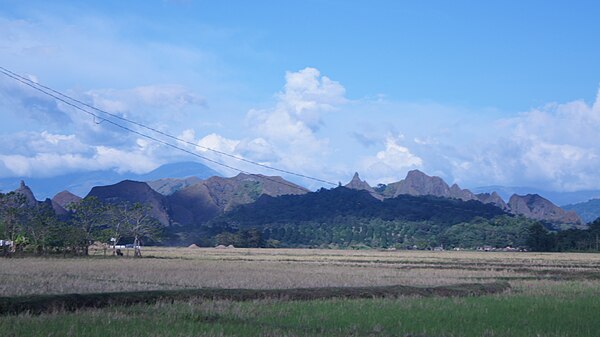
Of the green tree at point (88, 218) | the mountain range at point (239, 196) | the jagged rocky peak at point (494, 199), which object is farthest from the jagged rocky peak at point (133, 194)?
the green tree at point (88, 218)

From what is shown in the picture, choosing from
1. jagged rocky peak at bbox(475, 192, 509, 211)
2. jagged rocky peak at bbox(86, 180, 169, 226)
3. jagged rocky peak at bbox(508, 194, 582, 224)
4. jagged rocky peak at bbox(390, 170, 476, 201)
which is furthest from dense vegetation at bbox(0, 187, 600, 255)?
jagged rocky peak at bbox(390, 170, 476, 201)

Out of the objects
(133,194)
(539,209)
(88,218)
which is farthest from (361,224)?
(88,218)

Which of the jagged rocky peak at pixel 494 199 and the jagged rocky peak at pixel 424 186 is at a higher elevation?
the jagged rocky peak at pixel 424 186

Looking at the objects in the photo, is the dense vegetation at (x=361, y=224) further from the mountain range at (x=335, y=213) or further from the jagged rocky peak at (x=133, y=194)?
the jagged rocky peak at (x=133, y=194)

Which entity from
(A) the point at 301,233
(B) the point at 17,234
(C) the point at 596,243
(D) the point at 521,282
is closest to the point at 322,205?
(A) the point at 301,233

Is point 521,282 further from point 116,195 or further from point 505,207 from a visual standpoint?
point 505,207

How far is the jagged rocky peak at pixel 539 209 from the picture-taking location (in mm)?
159562

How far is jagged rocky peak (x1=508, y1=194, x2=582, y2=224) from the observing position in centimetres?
15956

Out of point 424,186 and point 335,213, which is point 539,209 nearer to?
point 424,186

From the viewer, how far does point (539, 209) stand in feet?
557

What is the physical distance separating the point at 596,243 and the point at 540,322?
69648mm

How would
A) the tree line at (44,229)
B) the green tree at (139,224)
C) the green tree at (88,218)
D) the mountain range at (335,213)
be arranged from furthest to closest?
the mountain range at (335,213) < the green tree at (139,224) < the green tree at (88,218) < the tree line at (44,229)

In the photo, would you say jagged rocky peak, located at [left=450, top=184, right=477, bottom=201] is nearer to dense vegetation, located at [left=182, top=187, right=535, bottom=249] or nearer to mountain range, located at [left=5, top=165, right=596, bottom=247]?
mountain range, located at [left=5, top=165, right=596, bottom=247]

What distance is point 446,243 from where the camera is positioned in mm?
97500
